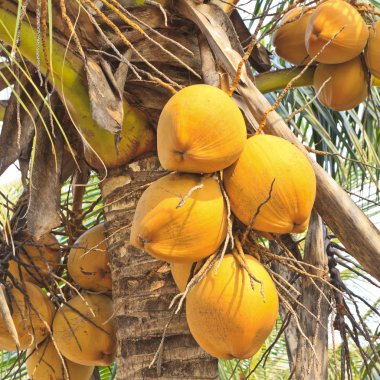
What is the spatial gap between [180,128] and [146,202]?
0.46ft

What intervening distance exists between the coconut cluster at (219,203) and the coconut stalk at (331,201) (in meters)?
0.09

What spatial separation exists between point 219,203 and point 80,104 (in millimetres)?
517

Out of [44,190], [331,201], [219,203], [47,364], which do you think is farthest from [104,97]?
[47,364]

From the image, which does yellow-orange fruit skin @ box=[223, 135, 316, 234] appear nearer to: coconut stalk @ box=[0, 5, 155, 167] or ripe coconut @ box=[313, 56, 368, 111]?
coconut stalk @ box=[0, 5, 155, 167]

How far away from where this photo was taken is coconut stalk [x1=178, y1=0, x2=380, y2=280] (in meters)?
A: 1.27

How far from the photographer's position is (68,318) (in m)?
1.79

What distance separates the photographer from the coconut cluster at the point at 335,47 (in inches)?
67.5

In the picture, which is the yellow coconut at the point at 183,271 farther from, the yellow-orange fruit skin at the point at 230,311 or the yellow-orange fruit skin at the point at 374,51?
the yellow-orange fruit skin at the point at 374,51

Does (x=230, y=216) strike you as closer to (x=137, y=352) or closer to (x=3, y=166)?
(x=137, y=352)

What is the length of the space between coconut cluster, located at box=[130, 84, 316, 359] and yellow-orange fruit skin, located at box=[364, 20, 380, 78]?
0.63 metres

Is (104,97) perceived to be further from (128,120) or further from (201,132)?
(201,132)

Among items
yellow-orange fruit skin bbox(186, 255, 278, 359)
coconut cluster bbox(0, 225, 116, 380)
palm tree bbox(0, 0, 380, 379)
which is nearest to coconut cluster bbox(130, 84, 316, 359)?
yellow-orange fruit skin bbox(186, 255, 278, 359)

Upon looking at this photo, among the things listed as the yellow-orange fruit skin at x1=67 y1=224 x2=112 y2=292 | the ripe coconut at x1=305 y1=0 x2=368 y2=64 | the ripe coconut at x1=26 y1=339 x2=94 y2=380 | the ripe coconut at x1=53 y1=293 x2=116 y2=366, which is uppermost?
the ripe coconut at x1=305 y1=0 x2=368 y2=64

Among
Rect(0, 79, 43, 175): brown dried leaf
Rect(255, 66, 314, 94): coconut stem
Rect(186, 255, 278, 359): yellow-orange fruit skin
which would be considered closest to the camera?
Rect(186, 255, 278, 359): yellow-orange fruit skin
